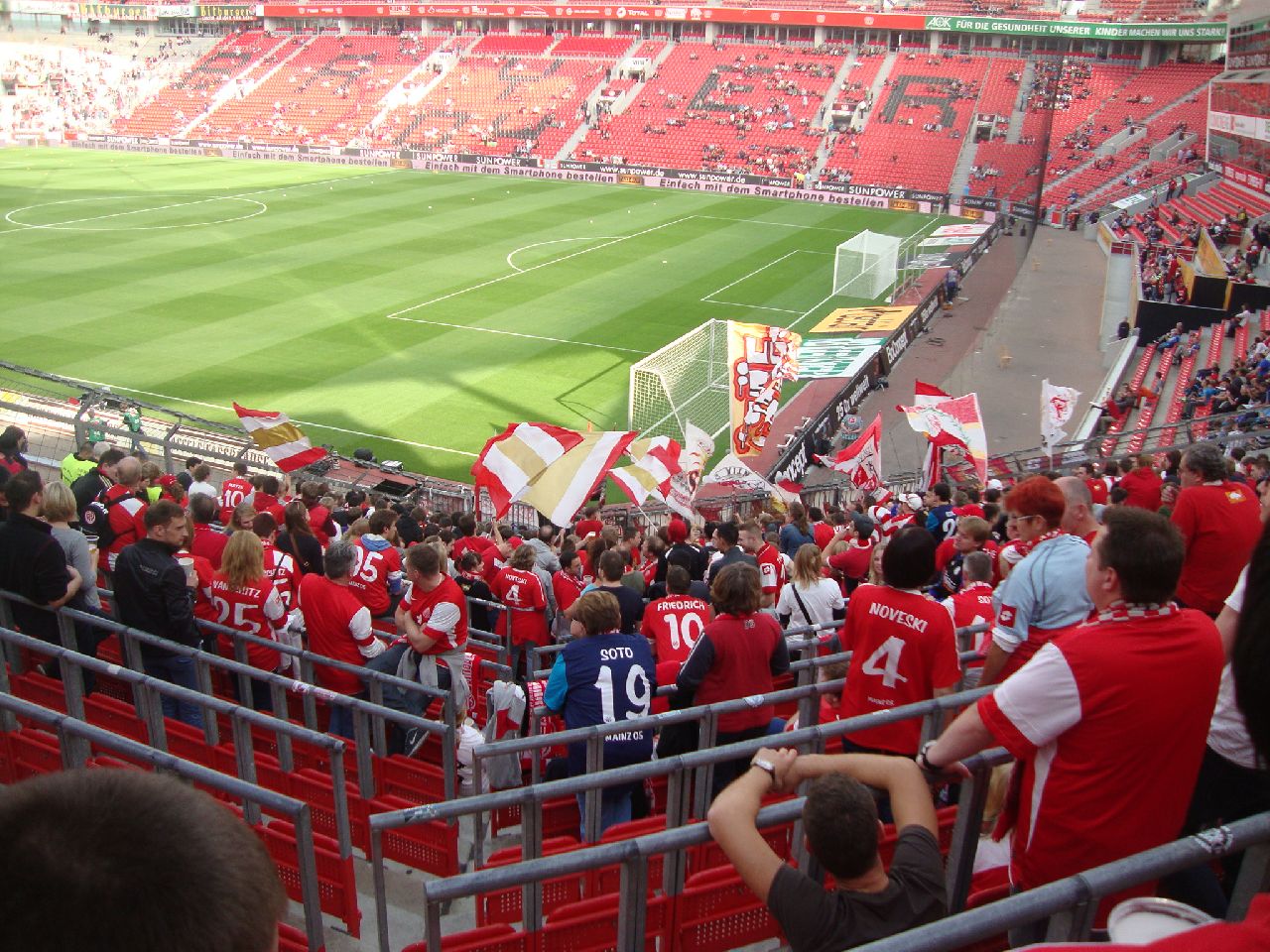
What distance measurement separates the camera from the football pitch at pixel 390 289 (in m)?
24.2

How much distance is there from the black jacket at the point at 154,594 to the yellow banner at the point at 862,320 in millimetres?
25031

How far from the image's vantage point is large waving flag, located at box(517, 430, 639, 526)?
12.6 meters

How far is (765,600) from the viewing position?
9305 mm

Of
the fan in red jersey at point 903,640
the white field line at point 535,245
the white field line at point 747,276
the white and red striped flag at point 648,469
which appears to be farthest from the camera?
the white field line at point 535,245

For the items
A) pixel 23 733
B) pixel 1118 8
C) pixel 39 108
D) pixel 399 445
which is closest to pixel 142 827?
pixel 23 733

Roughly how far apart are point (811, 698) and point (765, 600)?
13.4 feet

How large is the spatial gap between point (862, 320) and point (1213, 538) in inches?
991

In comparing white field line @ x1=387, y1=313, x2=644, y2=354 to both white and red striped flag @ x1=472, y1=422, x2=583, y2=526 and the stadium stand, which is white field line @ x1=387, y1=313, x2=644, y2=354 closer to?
white and red striped flag @ x1=472, y1=422, x2=583, y2=526

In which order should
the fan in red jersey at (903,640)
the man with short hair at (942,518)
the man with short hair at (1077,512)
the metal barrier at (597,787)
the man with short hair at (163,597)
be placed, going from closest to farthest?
the metal barrier at (597,787) → the fan in red jersey at (903,640) → the man with short hair at (1077,512) → the man with short hair at (163,597) → the man with short hair at (942,518)

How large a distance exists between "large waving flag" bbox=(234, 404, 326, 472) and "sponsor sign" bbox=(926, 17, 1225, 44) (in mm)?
49630

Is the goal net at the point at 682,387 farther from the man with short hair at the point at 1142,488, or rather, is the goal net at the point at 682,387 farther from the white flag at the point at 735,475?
the man with short hair at the point at 1142,488

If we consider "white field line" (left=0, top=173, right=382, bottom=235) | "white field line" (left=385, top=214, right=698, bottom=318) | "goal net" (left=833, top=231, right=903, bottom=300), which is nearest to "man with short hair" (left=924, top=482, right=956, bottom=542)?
"white field line" (left=385, top=214, right=698, bottom=318)

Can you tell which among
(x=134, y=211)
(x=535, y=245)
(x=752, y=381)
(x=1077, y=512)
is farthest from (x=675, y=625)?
(x=134, y=211)

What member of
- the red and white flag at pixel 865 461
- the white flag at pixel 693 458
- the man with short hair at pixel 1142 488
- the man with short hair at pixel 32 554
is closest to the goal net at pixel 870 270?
the red and white flag at pixel 865 461
